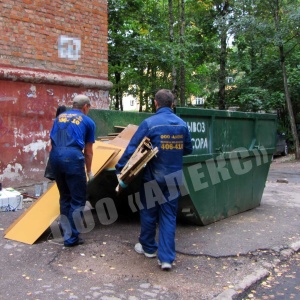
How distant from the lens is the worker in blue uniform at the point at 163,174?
4.11m

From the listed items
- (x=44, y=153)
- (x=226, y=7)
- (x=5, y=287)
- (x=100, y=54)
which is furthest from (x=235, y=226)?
(x=226, y=7)

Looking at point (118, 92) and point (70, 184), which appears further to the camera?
point (118, 92)

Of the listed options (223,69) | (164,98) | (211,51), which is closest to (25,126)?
(164,98)

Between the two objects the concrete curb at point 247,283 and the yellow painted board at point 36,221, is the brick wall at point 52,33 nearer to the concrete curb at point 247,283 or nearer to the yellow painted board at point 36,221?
the yellow painted board at point 36,221

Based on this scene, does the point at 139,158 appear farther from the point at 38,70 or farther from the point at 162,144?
the point at 38,70

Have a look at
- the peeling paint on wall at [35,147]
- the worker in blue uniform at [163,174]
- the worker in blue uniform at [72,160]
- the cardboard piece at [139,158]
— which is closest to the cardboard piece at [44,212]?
the worker in blue uniform at [72,160]

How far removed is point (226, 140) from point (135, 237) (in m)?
2.10

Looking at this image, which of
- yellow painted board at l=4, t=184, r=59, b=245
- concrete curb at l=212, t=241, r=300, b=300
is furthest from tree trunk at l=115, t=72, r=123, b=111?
concrete curb at l=212, t=241, r=300, b=300

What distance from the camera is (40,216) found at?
16.4ft

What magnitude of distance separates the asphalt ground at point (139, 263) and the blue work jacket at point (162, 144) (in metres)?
1.00

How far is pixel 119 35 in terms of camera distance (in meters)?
14.2

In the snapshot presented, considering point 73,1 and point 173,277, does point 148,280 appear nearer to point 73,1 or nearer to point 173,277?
point 173,277

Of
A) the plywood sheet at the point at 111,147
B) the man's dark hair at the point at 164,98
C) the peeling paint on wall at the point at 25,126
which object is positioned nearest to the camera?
the man's dark hair at the point at 164,98

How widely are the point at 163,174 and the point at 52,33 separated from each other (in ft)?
19.3
